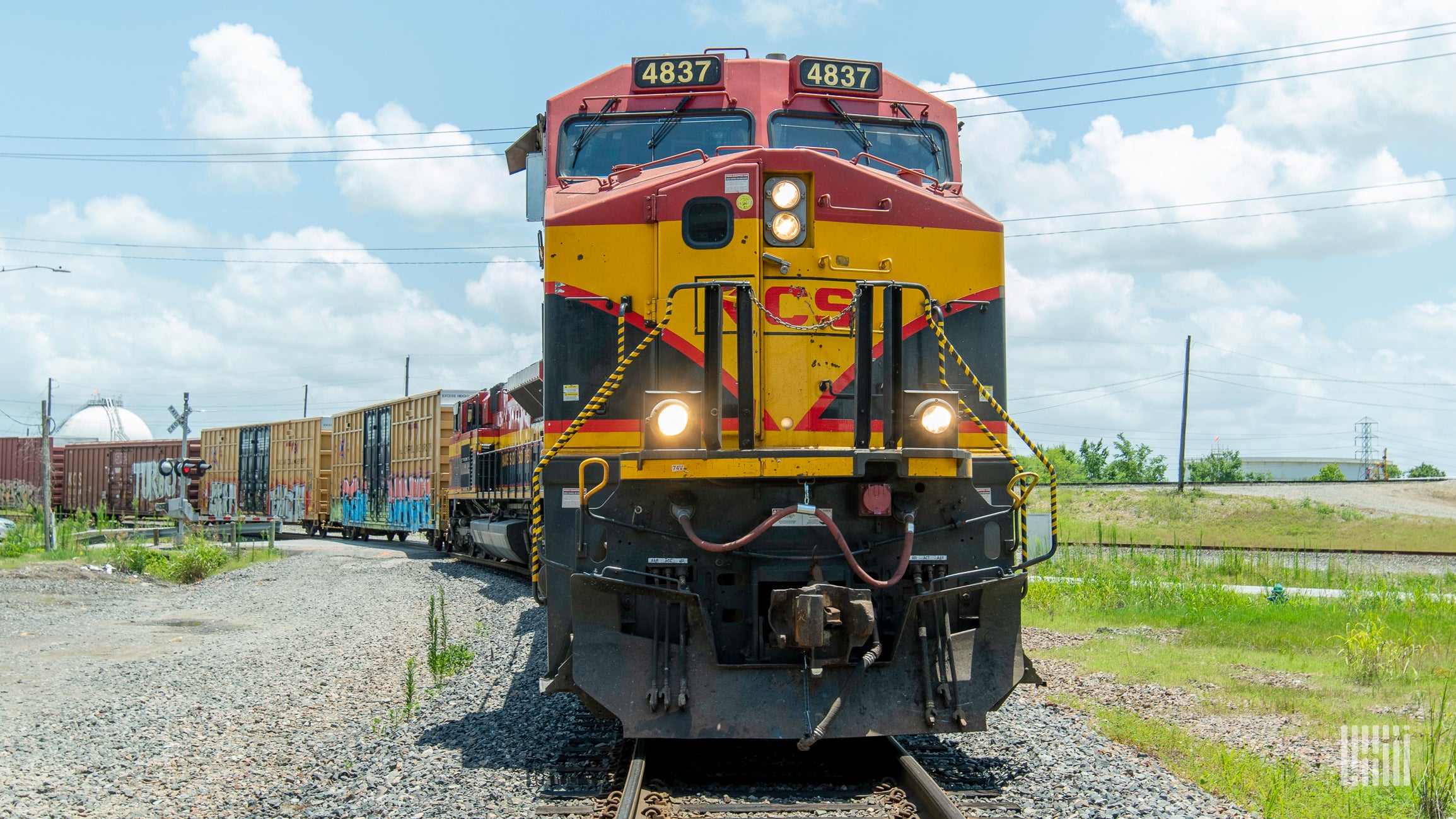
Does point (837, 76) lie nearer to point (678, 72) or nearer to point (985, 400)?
point (678, 72)

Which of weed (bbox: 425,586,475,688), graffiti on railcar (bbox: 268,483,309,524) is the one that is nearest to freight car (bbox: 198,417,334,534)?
graffiti on railcar (bbox: 268,483,309,524)

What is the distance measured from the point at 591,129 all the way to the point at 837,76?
166cm

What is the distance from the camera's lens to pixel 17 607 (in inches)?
559

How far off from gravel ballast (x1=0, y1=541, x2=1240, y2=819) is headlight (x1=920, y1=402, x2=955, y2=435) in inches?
71.6

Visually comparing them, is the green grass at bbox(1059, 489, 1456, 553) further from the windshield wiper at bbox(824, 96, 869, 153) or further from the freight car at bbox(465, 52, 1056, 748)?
the freight car at bbox(465, 52, 1056, 748)

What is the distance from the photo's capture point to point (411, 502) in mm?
24641

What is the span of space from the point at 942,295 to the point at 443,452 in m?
18.2

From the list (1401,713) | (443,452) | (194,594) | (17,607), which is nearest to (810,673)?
(1401,713)

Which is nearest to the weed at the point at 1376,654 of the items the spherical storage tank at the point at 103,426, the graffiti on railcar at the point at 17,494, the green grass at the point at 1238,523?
the green grass at the point at 1238,523

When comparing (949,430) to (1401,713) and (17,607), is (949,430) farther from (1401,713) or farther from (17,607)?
(17,607)

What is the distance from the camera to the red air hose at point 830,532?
5098mm

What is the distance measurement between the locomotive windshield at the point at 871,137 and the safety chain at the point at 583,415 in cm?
180

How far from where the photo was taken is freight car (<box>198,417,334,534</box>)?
32312 mm

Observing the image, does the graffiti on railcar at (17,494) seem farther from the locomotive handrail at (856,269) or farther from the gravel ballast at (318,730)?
the locomotive handrail at (856,269)
